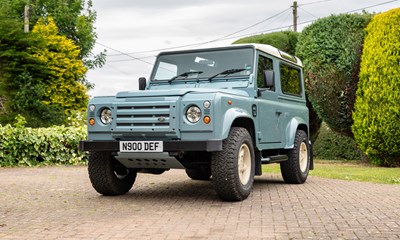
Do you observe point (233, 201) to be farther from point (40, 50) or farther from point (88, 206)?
point (40, 50)

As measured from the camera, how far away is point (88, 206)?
754 centimetres

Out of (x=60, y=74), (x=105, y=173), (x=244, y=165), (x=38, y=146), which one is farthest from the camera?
(x=60, y=74)

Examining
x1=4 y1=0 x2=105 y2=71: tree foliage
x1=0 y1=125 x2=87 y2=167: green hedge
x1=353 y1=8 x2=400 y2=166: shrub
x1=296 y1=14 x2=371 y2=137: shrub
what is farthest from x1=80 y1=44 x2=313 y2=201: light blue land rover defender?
x1=4 y1=0 x2=105 y2=71: tree foliage

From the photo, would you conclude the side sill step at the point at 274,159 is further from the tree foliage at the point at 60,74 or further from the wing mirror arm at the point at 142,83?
the tree foliage at the point at 60,74

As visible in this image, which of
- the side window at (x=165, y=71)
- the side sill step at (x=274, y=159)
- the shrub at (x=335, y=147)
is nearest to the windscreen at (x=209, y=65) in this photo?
the side window at (x=165, y=71)

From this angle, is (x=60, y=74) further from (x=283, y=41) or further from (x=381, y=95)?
(x=381, y=95)

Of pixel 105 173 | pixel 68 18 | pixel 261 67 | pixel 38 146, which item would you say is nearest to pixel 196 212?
pixel 105 173

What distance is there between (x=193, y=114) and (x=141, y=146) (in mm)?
815

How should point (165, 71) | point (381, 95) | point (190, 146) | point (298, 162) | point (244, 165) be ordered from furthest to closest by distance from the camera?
point (381, 95)
point (298, 162)
point (165, 71)
point (244, 165)
point (190, 146)

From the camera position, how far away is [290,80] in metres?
10.4

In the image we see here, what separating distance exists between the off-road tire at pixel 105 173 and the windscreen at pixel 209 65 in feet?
5.50

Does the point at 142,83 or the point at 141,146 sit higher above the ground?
the point at 142,83

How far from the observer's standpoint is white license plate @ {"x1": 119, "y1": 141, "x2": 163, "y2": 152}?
7305 millimetres

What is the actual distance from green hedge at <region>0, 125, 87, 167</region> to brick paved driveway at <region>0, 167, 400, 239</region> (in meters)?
4.23
